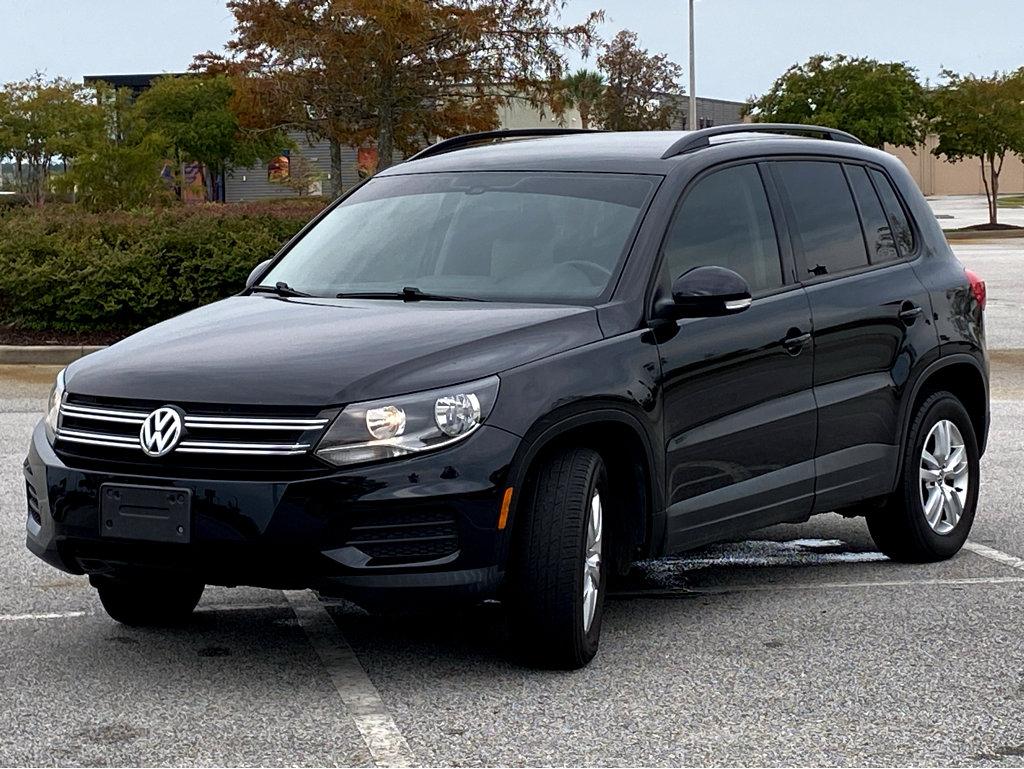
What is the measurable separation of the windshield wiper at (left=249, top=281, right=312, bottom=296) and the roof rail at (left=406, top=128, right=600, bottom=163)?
38.9 inches

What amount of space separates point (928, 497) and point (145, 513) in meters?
3.71

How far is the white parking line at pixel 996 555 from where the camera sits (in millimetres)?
7568

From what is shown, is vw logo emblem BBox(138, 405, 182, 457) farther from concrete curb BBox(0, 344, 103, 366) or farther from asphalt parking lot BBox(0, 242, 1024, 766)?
concrete curb BBox(0, 344, 103, 366)

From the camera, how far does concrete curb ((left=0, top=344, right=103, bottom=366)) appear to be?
17234mm

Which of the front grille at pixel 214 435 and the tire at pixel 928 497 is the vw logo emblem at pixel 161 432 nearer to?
the front grille at pixel 214 435

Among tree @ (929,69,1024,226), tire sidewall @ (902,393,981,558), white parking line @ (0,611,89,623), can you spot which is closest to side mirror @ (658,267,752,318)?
tire sidewall @ (902,393,981,558)

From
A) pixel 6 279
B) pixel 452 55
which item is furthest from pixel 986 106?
pixel 6 279

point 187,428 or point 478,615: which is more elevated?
point 187,428

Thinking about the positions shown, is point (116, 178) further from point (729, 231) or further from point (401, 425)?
point (401, 425)

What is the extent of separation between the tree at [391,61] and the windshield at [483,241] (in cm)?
3216

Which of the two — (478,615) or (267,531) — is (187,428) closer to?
(267,531)

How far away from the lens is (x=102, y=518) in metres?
5.29

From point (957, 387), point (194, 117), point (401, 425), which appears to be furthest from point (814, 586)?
point (194, 117)

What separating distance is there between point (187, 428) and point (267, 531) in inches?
15.8
